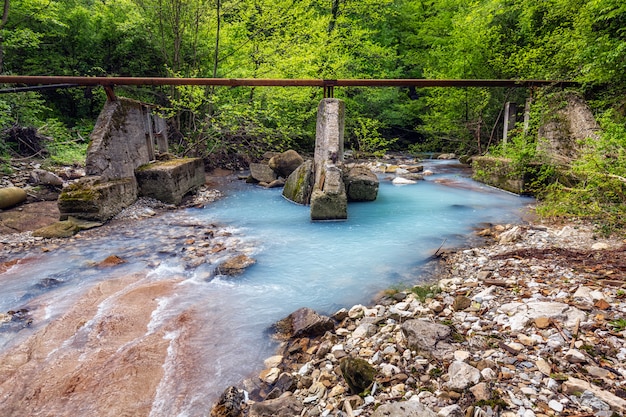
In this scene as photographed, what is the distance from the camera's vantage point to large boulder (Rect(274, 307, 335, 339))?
3783mm

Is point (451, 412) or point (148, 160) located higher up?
point (148, 160)

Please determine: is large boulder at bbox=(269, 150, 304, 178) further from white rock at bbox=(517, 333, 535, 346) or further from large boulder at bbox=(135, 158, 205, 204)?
white rock at bbox=(517, 333, 535, 346)

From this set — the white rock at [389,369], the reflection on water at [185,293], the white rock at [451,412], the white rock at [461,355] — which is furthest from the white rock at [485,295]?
the white rock at [451,412]

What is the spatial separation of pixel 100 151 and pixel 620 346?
9.33 meters

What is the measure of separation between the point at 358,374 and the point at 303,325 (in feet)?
3.90

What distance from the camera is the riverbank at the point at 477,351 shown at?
7.66ft

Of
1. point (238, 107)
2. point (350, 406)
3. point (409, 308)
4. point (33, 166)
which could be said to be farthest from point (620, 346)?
point (33, 166)

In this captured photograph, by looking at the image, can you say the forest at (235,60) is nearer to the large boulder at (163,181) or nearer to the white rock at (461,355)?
the large boulder at (163,181)

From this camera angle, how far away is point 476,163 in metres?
12.6

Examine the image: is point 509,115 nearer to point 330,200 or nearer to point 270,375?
point 330,200

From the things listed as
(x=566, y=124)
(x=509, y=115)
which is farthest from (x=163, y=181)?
(x=509, y=115)

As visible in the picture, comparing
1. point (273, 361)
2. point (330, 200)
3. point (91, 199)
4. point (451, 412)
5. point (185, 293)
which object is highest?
point (91, 199)

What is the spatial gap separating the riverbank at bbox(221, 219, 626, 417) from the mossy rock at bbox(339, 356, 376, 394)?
13 millimetres

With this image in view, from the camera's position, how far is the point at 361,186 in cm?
1052
